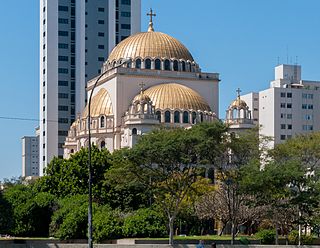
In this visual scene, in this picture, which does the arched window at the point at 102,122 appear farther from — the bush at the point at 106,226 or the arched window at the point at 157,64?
the bush at the point at 106,226

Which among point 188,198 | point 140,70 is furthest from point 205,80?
point 188,198

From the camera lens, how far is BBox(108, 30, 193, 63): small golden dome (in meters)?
118

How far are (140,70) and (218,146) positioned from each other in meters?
59.2

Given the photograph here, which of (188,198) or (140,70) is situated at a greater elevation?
(140,70)

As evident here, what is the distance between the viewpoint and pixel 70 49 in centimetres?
15312

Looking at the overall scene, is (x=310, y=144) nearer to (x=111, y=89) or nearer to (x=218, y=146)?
(x=218, y=146)

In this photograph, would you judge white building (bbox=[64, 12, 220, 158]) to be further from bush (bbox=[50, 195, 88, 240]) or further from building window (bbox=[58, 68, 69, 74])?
bush (bbox=[50, 195, 88, 240])

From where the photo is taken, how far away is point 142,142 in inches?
2352

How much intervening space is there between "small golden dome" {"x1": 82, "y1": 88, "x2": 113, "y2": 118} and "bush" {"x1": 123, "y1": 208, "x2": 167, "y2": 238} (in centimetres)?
4975

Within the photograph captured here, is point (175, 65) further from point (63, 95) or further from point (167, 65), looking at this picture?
point (63, 95)

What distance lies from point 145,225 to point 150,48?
5738cm

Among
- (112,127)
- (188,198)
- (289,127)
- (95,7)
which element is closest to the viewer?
(188,198)

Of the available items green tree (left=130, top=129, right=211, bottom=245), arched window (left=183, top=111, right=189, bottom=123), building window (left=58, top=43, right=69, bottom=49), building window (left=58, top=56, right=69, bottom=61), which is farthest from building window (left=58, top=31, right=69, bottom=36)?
green tree (left=130, top=129, right=211, bottom=245)

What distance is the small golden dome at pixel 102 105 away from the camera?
116 metres
